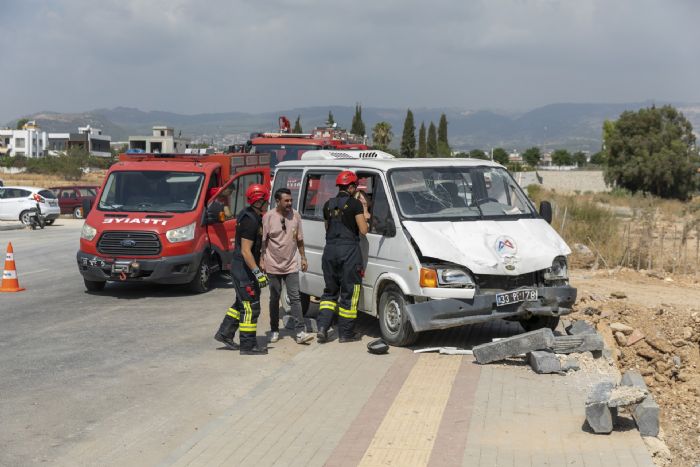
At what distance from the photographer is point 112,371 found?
30.4 feet

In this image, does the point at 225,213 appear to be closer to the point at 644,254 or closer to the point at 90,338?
the point at 90,338

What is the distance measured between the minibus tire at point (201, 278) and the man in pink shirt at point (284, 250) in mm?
4281

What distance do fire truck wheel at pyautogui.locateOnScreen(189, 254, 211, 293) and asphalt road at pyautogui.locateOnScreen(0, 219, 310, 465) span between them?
0.18 m

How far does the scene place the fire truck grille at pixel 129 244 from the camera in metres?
14.2

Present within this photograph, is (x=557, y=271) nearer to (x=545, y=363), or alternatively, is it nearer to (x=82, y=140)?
(x=545, y=363)

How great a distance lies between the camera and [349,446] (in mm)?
6480

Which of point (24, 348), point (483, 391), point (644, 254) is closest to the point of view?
point (483, 391)

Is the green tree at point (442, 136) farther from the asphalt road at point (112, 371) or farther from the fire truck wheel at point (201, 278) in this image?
the asphalt road at point (112, 371)

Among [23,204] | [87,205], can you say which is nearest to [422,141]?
[23,204]

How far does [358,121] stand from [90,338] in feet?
261

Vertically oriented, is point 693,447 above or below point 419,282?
below

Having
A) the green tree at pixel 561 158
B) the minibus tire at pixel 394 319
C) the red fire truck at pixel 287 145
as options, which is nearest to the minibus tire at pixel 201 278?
the minibus tire at pixel 394 319

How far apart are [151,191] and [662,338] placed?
8571 mm

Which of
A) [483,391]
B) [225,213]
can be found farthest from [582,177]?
[483,391]
